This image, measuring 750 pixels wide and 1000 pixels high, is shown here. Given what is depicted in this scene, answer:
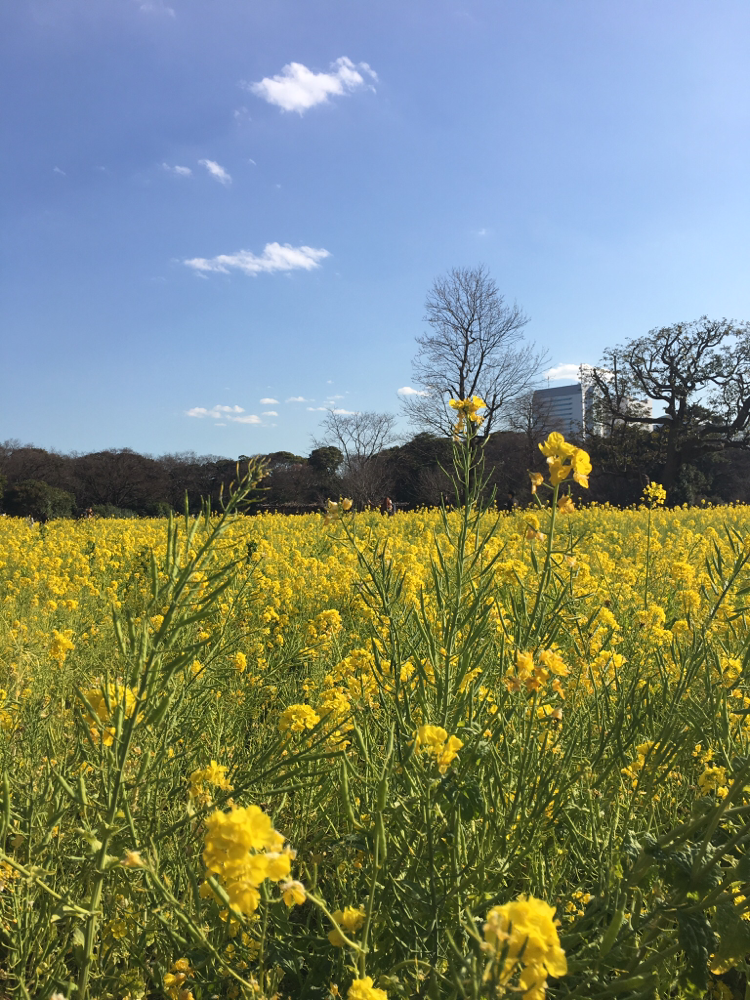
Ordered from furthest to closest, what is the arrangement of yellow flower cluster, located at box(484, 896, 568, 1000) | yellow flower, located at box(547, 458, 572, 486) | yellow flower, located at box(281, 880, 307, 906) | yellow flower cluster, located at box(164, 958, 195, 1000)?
1. yellow flower, located at box(547, 458, 572, 486)
2. yellow flower cluster, located at box(164, 958, 195, 1000)
3. yellow flower, located at box(281, 880, 307, 906)
4. yellow flower cluster, located at box(484, 896, 568, 1000)

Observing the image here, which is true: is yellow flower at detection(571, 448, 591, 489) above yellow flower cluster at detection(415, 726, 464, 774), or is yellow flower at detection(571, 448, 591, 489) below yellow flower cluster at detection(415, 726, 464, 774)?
above

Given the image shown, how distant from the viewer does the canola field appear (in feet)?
2.69

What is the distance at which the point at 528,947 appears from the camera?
23.3 inches

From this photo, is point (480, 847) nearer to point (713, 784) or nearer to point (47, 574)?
point (713, 784)

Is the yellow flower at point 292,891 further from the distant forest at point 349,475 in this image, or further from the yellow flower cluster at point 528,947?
the distant forest at point 349,475

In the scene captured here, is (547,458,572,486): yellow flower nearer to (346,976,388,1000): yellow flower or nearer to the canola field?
the canola field

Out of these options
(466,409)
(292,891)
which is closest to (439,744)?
(292,891)

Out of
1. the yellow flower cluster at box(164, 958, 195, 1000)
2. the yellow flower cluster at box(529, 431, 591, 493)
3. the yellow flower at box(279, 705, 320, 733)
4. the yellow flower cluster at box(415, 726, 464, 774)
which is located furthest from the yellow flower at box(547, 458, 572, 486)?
the yellow flower cluster at box(164, 958, 195, 1000)

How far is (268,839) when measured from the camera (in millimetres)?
683

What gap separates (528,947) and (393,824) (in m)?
0.73

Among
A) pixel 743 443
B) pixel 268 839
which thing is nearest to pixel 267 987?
pixel 268 839

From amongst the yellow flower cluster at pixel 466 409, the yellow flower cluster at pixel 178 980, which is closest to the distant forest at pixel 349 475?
the yellow flower cluster at pixel 466 409

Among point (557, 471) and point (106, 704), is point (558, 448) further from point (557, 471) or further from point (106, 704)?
point (106, 704)

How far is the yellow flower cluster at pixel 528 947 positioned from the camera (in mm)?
581
